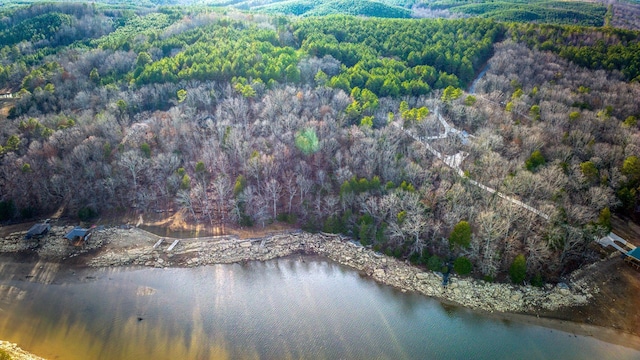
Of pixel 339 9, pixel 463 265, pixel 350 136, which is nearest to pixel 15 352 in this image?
pixel 463 265

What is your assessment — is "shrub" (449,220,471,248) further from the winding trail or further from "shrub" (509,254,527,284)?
the winding trail

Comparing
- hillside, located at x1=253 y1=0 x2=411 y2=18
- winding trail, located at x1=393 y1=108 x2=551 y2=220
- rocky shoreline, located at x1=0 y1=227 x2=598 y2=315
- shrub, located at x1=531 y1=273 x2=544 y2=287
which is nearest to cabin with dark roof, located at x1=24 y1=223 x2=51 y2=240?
rocky shoreline, located at x1=0 y1=227 x2=598 y2=315

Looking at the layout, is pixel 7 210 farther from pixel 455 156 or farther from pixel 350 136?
pixel 455 156

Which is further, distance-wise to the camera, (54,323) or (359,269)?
(359,269)

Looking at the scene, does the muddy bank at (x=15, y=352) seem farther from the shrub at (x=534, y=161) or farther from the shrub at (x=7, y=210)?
the shrub at (x=534, y=161)

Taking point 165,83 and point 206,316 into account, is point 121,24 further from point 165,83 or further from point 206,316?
point 206,316

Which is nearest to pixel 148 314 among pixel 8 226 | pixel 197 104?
pixel 8 226
